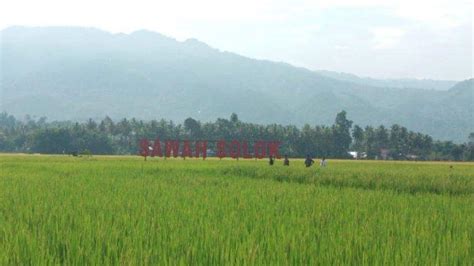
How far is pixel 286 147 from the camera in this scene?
299ft

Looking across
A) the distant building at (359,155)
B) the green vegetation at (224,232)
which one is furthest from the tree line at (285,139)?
the green vegetation at (224,232)

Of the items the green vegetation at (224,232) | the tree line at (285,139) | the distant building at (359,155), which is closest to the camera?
the green vegetation at (224,232)

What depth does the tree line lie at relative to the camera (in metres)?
90.6

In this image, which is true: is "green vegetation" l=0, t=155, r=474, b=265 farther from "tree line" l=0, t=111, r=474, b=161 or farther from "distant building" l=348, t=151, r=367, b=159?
"distant building" l=348, t=151, r=367, b=159

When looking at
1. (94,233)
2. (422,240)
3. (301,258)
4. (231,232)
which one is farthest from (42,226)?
(422,240)

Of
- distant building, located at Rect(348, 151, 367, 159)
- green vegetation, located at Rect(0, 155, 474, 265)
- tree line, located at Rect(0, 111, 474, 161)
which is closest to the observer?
green vegetation, located at Rect(0, 155, 474, 265)

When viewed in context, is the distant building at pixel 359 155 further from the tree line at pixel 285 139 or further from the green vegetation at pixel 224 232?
the green vegetation at pixel 224 232

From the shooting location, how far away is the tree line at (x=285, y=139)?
3568 inches

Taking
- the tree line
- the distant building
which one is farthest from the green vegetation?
the distant building

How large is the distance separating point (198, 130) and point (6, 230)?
97.8 m

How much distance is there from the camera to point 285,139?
9188 centimetres

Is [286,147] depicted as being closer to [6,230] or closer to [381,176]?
[381,176]

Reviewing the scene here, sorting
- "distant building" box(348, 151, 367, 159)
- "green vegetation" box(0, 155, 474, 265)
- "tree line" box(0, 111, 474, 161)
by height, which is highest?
"tree line" box(0, 111, 474, 161)

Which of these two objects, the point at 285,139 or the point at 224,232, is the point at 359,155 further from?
the point at 224,232
